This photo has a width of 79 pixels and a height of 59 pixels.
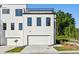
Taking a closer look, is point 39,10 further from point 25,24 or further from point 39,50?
point 39,50

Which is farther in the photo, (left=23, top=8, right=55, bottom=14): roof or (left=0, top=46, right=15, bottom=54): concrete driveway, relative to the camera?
(left=0, top=46, right=15, bottom=54): concrete driveway

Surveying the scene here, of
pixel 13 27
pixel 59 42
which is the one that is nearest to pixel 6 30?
pixel 13 27

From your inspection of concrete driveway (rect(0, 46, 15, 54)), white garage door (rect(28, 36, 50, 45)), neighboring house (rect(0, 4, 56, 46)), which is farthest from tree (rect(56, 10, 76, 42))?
concrete driveway (rect(0, 46, 15, 54))

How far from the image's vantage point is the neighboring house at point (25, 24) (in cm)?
3116

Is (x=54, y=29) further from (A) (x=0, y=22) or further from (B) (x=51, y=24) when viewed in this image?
(A) (x=0, y=22)

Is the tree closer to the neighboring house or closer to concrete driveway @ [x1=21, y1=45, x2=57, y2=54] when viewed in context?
the neighboring house

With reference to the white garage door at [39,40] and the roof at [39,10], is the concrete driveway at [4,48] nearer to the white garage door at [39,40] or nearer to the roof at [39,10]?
the white garage door at [39,40]

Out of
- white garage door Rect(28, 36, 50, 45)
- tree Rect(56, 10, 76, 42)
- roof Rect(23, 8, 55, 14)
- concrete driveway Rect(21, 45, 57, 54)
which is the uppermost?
roof Rect(23, 8, 55, 14)

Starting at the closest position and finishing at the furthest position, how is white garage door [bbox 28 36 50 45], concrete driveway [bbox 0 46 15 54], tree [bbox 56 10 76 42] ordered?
tree [bbox 56 10 76 42] → concrete driveway [bbox 0 46 15 54] → white garage door [bbox 28 36 50 45]

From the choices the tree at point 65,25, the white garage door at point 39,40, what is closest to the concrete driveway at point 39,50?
the white garage door at point 39,40

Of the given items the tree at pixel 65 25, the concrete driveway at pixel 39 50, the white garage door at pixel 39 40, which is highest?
the tree at pixel 65 25

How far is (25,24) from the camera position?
31.4 meters

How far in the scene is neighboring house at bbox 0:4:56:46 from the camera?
102 ft
